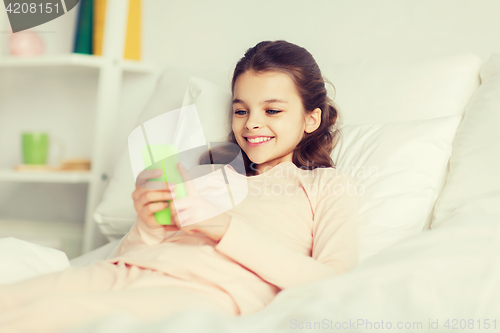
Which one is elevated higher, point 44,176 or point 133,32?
point 133,32

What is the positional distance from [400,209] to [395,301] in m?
0.39

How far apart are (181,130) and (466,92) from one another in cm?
70

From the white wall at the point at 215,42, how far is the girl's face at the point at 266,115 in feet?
0.94

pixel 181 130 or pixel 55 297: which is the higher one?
pixel 181 130

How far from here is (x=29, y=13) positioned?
4.80 ft

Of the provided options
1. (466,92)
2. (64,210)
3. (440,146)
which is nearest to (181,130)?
(440,146)

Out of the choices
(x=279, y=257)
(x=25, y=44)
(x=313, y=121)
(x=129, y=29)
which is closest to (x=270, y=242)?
(x=279, y=257)

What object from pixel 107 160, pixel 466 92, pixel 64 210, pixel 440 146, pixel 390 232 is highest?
pixel 466 92

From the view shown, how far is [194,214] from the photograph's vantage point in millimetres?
545

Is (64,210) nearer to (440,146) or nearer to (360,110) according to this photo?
(360,110)

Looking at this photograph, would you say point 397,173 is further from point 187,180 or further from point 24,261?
point 24,261

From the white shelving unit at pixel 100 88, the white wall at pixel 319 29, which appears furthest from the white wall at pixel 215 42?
the white shelving unit at pixel 100 88

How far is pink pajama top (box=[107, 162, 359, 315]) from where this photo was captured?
57 cm

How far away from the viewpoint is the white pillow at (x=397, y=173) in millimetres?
771
